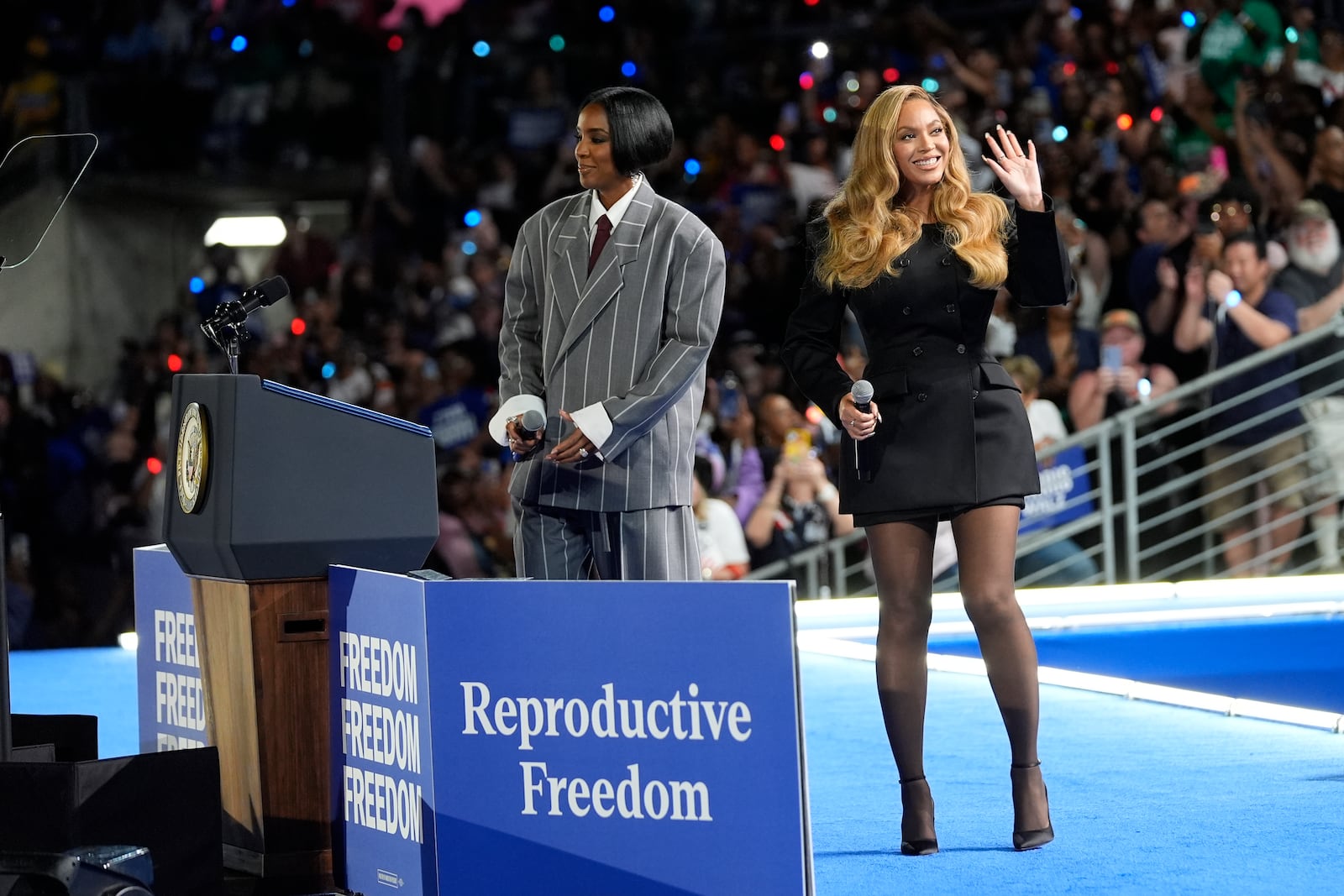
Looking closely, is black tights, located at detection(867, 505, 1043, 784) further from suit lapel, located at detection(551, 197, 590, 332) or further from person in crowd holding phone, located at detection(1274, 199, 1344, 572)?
person in crowd holding phone, located at detection(1274, 199, 1344, 572)

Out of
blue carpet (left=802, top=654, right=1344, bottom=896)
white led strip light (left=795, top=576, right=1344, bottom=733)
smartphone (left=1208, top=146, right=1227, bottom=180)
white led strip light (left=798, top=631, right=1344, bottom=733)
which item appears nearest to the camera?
blue carpet (left=802, top=654, right=1344, bottom=896)

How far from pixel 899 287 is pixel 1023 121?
638cm

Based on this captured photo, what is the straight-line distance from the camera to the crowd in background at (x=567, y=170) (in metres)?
8.09

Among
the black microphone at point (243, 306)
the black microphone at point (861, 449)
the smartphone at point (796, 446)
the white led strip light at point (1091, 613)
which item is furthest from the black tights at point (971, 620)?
the smartphone at point (796, 446)

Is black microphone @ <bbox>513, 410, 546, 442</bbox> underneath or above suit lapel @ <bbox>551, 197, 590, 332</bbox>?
underneath

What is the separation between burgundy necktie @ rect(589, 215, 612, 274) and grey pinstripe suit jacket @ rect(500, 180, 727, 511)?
18 millimetres

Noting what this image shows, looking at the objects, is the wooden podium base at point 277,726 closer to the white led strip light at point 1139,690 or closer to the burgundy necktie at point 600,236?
the burgundy necktie at point 600,236

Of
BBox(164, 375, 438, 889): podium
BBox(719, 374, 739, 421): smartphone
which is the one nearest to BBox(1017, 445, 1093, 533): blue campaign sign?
BBox(719, 374, 739, 421): smartphone

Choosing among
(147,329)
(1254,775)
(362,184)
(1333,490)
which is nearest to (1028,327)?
(1333,490)

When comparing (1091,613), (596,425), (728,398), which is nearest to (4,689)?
(596,425)

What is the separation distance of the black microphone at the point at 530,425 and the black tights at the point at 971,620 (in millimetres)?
676

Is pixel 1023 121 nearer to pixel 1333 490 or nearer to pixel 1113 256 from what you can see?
pixel 1113 256

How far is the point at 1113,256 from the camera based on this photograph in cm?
834

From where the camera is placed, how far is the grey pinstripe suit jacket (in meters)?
3.35
